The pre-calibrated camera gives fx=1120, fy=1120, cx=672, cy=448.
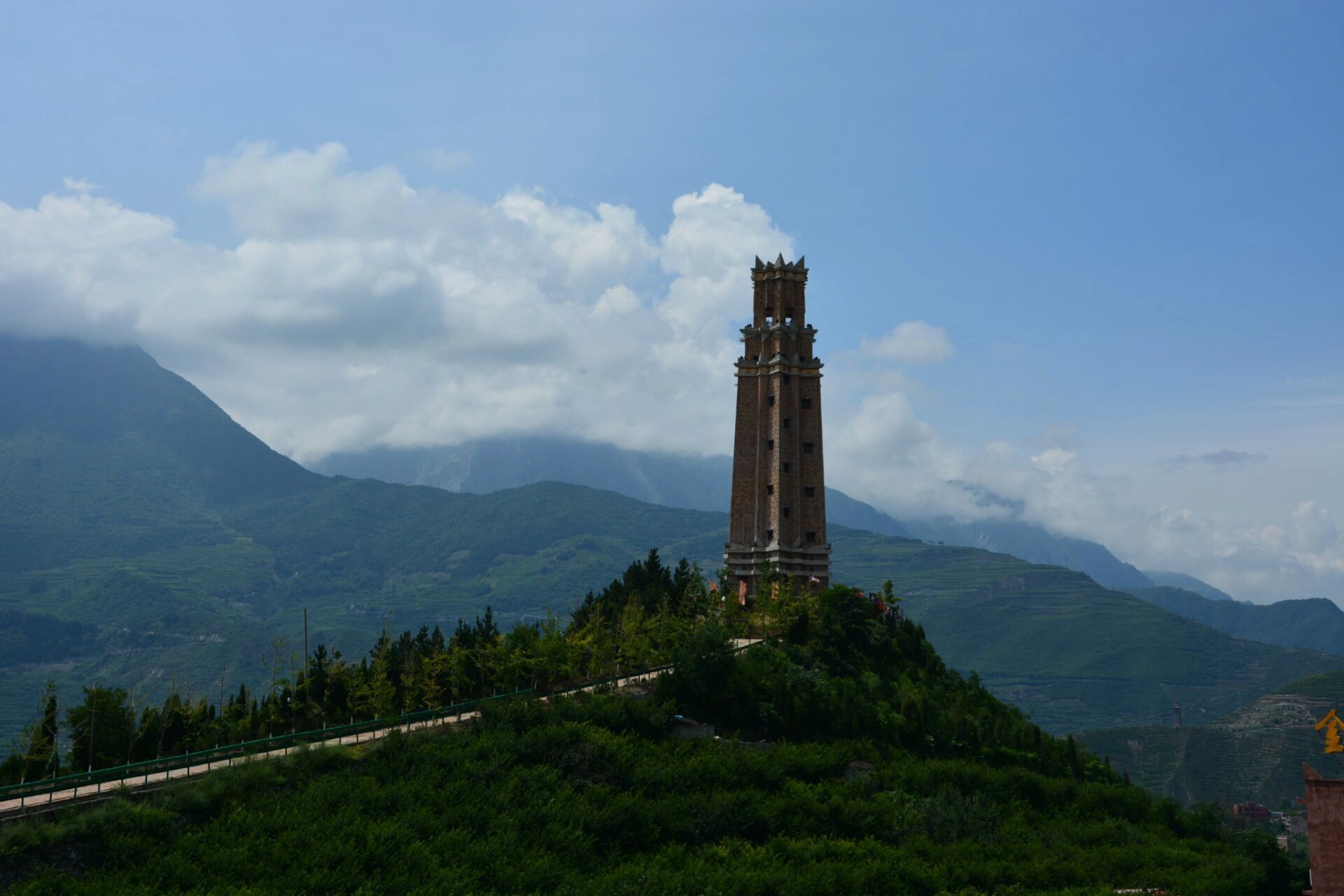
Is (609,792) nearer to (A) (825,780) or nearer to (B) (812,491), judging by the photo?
(A) (825,780)

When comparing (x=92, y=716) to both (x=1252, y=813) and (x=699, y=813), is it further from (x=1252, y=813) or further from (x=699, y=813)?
(x=1252, y=813)

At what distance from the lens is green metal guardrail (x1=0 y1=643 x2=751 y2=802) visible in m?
31.8

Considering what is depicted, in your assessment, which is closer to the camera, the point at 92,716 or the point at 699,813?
the point at 699,813

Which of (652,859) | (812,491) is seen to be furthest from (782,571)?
(652,859)

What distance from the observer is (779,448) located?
214ft

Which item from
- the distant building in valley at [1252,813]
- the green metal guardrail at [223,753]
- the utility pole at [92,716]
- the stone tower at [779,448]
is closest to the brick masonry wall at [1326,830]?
the green metal guardrail at [223,753]

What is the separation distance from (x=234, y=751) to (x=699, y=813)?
15.3 m

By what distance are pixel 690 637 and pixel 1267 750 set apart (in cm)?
10982

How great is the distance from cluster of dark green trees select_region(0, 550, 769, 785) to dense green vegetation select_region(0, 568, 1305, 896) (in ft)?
9.81

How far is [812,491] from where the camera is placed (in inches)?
2616

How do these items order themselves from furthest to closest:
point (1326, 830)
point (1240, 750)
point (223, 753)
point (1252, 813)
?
1. point (1240, 750)
2. point (1252, 813)
3. point (223, 753)
4. point (1326, 830)

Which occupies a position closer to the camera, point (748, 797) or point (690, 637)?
point (748, 797)

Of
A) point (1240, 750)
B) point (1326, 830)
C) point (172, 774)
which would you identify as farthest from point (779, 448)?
point (1240, 750)

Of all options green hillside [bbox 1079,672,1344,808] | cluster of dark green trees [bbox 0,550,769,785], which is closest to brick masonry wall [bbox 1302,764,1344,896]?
cluster of dark green trees [bbox 0,550,769,785]
